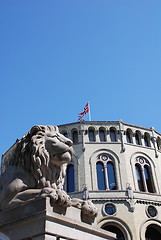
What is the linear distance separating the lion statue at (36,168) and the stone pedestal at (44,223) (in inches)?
6.0

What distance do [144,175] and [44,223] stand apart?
86.4 ft

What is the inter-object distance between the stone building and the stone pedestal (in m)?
22.1

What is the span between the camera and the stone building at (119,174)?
2478 cm

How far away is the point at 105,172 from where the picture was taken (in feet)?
88.8

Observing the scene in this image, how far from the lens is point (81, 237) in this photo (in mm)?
3396

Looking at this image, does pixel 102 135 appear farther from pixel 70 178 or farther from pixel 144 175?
pixel 144 175

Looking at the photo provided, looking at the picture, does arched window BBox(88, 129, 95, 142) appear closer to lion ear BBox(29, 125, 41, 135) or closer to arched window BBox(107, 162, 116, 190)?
arched window BBox(107, 162, 116, 190)

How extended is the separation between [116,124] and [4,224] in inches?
1053

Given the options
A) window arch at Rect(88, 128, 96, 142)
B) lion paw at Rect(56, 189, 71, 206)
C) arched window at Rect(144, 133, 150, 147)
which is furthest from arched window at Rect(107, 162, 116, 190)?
lion paw at Rect(56, 189, 71, 206)

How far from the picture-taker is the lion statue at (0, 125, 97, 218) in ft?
12.1

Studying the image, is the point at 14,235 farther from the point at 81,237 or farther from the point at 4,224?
the point at 81,237

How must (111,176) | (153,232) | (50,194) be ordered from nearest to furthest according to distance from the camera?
(50,194) < (153,232) < (111,176)

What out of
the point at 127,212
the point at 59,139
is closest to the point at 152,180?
the point at 127,212

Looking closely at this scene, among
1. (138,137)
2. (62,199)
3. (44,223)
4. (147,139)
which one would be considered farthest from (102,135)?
(44,223)
